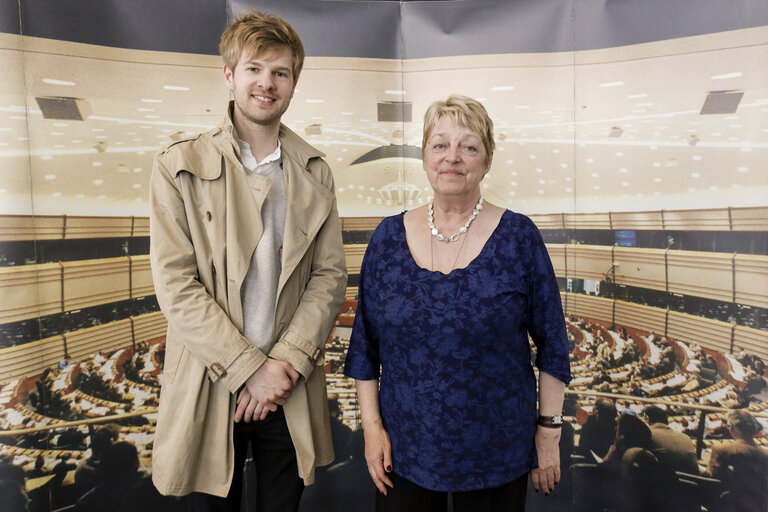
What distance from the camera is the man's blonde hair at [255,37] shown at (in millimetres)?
1558

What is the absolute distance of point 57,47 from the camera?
7.48 ft

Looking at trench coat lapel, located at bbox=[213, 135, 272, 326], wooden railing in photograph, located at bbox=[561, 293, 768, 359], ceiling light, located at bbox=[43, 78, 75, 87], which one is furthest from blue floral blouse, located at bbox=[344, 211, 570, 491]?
ceiling light, located at bbox=[43, 78, 75, 87]

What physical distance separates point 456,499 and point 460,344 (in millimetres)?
443

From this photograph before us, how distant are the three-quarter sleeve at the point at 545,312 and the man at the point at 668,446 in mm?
1421

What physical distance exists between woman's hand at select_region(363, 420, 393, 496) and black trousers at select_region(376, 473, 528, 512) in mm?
21

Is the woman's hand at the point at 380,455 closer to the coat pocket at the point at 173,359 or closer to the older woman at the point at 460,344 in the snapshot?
the older woman at the point at 460,344

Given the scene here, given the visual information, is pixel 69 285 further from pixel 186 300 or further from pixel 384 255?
pixel 384 255

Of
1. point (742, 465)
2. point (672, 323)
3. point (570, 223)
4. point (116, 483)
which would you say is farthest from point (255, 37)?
point (742, 465)

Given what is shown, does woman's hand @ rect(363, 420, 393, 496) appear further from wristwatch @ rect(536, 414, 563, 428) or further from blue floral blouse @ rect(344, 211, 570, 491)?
wristwatch @ rect(536, 414, 563, 428)

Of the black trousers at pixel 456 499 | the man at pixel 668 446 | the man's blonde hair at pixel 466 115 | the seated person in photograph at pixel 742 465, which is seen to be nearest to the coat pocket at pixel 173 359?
the black trousers at pixel 456 499

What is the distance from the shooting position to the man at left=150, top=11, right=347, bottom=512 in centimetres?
Result: 152

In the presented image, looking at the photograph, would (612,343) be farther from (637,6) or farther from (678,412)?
(637,6)

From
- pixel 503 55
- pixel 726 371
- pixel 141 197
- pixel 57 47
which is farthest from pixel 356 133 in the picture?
pixel 726 371

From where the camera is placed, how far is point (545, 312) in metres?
1.48
